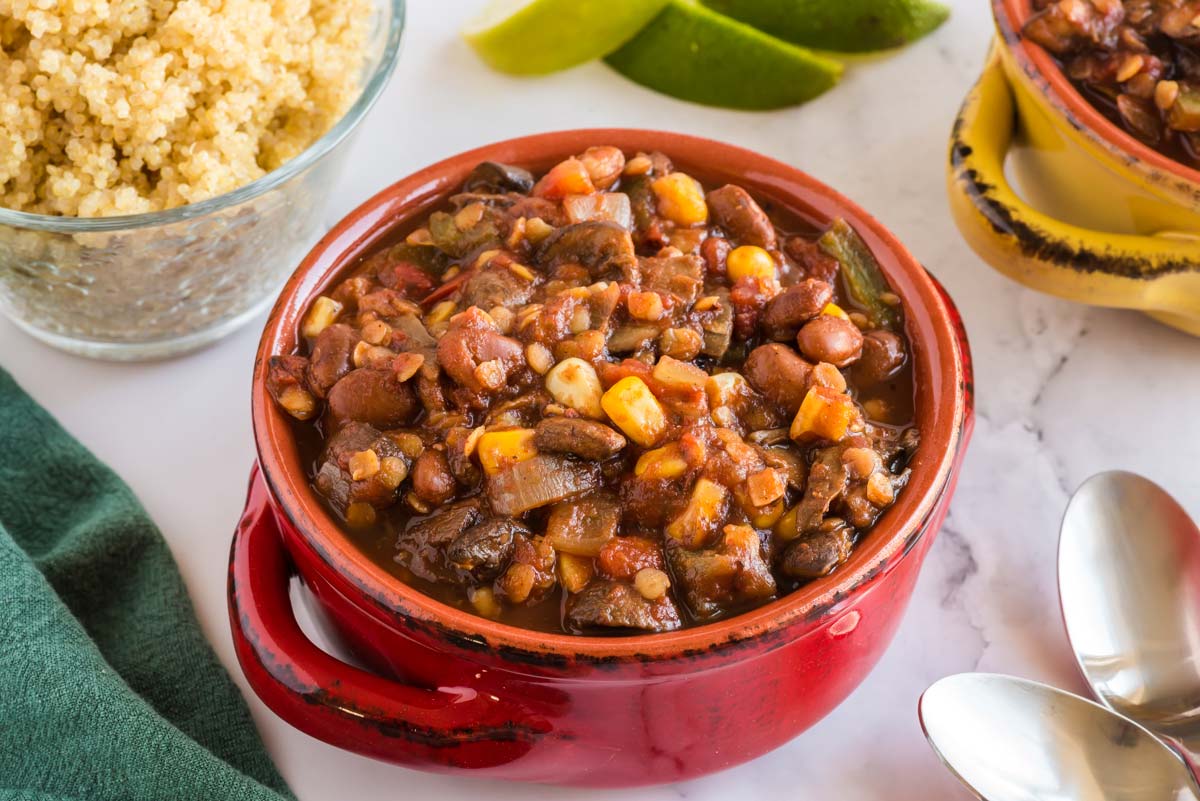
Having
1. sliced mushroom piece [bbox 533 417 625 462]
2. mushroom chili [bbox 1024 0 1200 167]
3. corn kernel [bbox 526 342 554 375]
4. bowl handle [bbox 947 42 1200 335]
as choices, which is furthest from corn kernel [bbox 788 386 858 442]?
mushroom chili [bbox 1024 0 1200 167]

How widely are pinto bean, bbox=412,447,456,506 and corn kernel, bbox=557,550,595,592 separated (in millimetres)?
176

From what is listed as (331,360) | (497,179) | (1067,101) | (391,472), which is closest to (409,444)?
(391,472)

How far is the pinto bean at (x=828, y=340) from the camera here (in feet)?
5.86

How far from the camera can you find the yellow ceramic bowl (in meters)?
2.13

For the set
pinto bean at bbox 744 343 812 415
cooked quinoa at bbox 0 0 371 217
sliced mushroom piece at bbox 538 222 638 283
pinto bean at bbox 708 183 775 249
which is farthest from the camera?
cooked quinoa at bbox 0 0 371 217

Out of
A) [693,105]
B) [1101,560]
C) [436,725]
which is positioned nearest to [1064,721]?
[1101,560]

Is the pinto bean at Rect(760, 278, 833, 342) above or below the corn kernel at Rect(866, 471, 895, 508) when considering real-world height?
above

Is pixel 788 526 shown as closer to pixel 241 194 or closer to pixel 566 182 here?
pixel 566 182

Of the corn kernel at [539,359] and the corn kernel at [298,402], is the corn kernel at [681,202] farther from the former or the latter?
the corn kernel at [298,402]

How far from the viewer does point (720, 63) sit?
2.78 m

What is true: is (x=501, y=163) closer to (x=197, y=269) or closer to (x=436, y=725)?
(x=197, y=269)

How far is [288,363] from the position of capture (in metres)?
1.87

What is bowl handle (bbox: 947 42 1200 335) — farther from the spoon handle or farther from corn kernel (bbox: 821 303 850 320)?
the spoon handle

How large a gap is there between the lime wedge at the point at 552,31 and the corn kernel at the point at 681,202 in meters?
0.88
